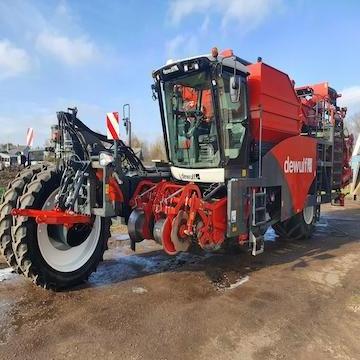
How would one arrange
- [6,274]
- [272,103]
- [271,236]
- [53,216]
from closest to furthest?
[53,216], [6,274], [272,103], [271,236]

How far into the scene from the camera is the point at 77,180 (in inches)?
191

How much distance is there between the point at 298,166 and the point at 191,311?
12.1 feet

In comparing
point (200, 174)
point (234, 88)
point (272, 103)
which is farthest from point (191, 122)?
point (272, 103)

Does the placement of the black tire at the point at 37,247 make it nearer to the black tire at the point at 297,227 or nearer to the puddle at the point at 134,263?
the puddle at the point at 134,263

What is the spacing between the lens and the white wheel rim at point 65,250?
194 inches

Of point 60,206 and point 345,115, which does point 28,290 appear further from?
point 345,115

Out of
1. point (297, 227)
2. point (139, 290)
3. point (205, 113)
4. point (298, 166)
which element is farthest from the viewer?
point (297, 227)

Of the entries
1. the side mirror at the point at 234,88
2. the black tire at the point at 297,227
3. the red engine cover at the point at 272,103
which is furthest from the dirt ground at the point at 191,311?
the side mirror at the point at 234,88

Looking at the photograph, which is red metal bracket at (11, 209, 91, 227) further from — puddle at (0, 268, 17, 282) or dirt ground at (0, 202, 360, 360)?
puddle at (0, 268, 17, 282)

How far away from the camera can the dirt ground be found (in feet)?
11.6

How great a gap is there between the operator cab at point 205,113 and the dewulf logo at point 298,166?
112 cm

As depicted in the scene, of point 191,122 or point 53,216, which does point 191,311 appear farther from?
point 191,122

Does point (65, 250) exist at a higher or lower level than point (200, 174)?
lower

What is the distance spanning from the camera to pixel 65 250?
205 inches
